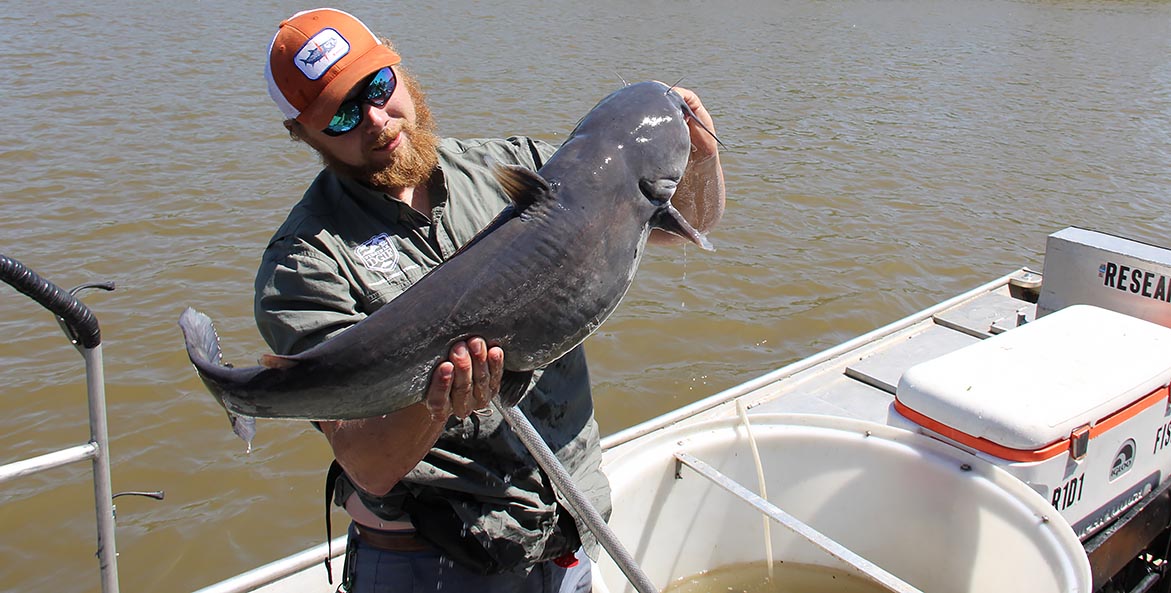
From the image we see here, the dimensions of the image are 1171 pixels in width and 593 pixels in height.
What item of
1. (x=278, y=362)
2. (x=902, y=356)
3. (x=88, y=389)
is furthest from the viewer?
(x=902, y=356)

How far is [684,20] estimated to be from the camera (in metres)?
19.9

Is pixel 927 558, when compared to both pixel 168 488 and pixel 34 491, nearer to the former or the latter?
pixel 168 488

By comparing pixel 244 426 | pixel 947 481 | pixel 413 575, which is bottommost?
pixel 947 481

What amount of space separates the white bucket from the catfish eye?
152 centimetres

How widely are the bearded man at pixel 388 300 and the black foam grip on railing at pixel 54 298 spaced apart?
476mm

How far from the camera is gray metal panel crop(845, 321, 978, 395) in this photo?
14.7 feet

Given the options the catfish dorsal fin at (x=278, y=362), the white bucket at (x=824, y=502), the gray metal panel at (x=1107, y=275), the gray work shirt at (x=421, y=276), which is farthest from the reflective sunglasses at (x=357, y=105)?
the gray metal panel at (x=1107, y=275)

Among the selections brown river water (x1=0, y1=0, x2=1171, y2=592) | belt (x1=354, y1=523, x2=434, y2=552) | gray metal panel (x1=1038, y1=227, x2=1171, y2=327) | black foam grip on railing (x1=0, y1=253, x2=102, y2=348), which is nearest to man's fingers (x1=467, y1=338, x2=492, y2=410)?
belt (x1=354, y1=523, x2=434, y2=552)

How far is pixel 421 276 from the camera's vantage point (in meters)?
2.09

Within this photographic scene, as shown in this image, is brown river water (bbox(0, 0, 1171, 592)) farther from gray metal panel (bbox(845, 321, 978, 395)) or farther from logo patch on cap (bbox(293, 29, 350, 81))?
logo patch on cap (bbox(293, 29, 350, 81))

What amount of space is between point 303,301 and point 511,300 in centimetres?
53

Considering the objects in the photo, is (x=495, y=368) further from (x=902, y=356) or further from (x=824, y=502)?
(x=902, y=356)

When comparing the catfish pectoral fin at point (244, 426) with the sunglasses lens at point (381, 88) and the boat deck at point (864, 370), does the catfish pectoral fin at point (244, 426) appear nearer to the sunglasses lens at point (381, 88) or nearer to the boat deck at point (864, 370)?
the sunglasses lens at point (381, 88)

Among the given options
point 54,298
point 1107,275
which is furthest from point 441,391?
point 1107,275
